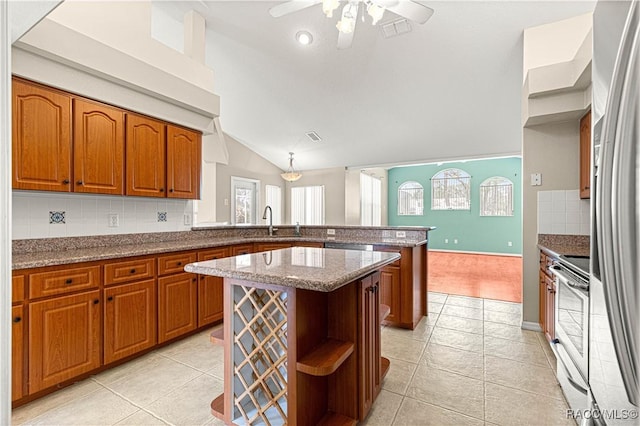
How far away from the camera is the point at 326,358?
1.42m

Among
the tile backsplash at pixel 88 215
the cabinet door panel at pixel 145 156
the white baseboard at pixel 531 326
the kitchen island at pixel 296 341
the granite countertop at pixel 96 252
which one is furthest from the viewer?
the white baseboard at pixel 531 326

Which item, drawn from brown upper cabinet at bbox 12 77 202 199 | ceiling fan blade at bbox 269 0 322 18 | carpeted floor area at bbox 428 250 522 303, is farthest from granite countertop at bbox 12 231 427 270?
ceiling fan blade at bbox 269 0 322 18

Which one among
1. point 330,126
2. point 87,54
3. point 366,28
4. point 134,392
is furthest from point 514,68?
point 134,392

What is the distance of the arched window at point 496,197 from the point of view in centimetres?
834

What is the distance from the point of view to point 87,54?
224 cm

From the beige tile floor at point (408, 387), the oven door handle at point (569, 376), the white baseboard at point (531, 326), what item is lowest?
the beige tile floor at point (408, 387)

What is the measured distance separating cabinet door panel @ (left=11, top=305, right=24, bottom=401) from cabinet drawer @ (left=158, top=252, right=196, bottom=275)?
875 millimetres

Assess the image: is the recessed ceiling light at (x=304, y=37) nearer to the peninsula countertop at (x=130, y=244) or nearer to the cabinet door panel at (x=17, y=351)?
the peninsula countertop at (x=130, y=244)

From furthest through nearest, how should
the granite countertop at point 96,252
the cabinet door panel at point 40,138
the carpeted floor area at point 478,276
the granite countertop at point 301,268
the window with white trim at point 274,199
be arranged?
the window with white trim at point 274,199 → the carpeted floor area at point 478,276 → the cabinet door panel at point 40,138 → the granite countertop at point 96,252 → the granite countertop at point 301,268

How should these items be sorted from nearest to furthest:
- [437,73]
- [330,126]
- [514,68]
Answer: [514,68] → [437,73] → [330,126]

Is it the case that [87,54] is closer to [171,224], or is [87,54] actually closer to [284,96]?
[171,224]

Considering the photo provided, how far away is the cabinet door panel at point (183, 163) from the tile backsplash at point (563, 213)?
3.60 metres

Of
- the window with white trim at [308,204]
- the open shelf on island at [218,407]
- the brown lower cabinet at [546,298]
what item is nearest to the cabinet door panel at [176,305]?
the open shelf on island at [218,407]

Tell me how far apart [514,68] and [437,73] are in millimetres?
865
